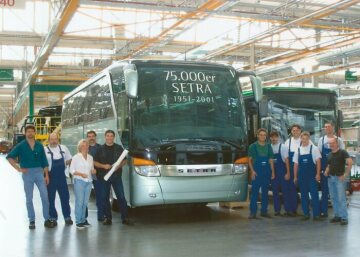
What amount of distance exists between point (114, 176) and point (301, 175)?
11.3 feet

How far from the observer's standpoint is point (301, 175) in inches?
377

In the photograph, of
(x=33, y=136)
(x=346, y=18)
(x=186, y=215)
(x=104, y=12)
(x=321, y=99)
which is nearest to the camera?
(x=33, y=136)

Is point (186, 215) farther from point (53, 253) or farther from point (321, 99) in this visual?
point (321, 99)

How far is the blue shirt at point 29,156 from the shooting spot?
877cm

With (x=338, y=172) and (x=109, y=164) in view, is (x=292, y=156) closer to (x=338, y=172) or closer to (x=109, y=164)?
(x=338, y=172)

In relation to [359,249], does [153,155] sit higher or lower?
higher

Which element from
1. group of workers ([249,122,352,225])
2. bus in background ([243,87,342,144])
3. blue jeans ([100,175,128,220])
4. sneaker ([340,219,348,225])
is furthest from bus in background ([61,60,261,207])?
bus in background ([243,87,342,144])

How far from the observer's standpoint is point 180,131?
9.29 meters

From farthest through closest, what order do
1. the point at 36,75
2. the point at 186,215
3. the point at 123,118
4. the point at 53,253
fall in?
1. the point at 36,75
2. the point at 186,215
3. the point at 123,118
4. the point at 53,253

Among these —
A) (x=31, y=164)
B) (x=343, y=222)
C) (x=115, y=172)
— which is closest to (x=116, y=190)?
(x=115, y=172)

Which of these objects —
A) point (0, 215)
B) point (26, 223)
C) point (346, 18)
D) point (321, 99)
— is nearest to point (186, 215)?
point (26, 223)

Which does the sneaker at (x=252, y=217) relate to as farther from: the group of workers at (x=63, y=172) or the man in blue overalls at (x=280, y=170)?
the group of workers at (x=63, y=172)

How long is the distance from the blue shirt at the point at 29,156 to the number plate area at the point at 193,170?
2.05 meters

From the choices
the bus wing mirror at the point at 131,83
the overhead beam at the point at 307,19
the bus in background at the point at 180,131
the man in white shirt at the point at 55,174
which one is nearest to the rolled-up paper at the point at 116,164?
the bus in background at the point at 180,131
